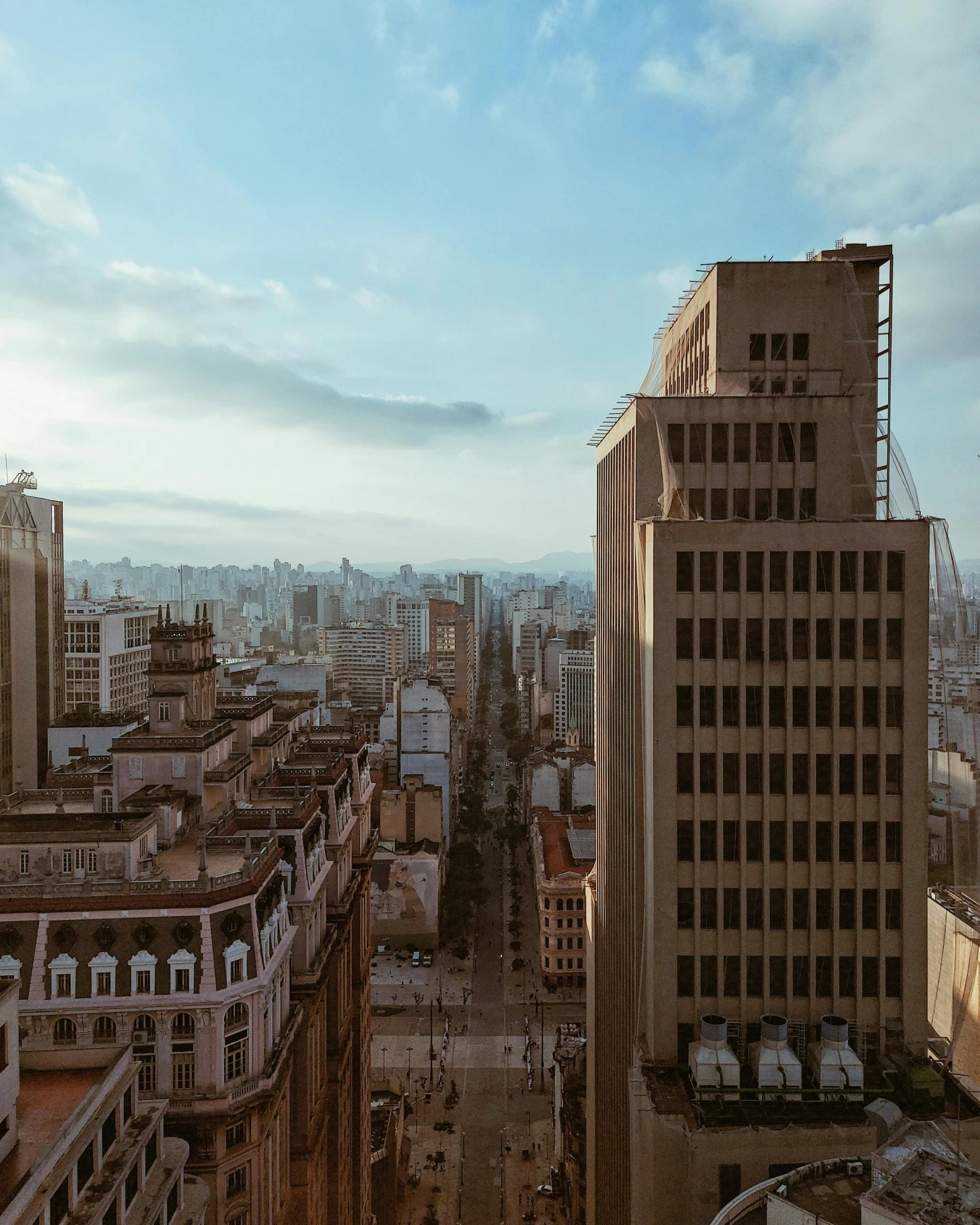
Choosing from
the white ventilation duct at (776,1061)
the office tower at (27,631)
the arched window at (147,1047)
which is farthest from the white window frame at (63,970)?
the office tower at (27,631)

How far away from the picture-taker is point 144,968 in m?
21.5

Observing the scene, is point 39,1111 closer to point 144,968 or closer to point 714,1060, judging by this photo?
point 144,968

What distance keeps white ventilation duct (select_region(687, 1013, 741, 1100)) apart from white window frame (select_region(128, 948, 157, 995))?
47.8 ft

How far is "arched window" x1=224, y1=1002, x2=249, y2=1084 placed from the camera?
72.5ft

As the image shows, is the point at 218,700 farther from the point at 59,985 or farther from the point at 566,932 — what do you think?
the point at 566,932

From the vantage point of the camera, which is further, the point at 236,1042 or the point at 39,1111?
the point at 236,1042

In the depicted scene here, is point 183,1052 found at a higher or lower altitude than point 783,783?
lower

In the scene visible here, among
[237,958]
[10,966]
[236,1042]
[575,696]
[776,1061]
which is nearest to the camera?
[10,966]

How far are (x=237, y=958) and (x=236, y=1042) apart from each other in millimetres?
2161

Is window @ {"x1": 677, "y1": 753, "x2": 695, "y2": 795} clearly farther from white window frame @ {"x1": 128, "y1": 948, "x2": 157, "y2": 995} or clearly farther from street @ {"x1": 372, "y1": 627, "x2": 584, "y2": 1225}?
street @ {"x1": 372, "y1": 627, "x2": 584, "y2": 1225}

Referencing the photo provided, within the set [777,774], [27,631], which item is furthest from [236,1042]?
[27,631]

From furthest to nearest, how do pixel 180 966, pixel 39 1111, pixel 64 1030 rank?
pixel 180 966 → pixel 64 1030 → pixel 39 1111

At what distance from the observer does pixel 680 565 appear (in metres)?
26.8

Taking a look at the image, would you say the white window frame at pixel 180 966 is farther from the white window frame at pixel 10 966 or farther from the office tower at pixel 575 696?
the office tower at pixel 575 696
